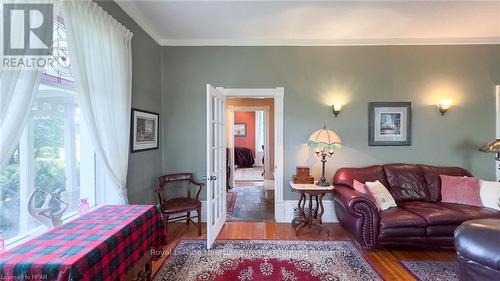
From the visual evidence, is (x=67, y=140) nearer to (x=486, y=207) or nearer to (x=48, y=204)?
(x=48, y=204)

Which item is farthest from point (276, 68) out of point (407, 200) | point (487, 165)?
point (487, 165)

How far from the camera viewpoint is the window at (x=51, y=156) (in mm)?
1646

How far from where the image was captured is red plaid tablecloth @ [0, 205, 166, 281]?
1218 millimetres

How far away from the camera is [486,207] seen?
301cm

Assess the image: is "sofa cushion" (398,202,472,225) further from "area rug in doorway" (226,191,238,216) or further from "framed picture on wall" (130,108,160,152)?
"framed picture on wall" (130,108,160,152)

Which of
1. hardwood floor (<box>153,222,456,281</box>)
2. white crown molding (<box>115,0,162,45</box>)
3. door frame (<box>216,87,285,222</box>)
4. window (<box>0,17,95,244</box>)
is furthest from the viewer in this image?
door frame (<box>216,87,285,222</box>)

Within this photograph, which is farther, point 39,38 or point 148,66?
point 148,66

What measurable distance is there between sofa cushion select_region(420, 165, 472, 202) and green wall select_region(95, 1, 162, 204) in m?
3.97

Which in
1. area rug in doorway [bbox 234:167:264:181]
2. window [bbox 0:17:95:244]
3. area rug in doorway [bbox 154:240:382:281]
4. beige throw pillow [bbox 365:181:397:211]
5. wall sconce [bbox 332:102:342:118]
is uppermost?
wall sconce [bbox 332:102:342:118]

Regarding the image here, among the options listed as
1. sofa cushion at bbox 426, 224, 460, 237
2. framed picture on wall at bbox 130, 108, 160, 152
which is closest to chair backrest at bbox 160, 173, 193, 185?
framed picture on wall at bbox 130, 108, 160, 152

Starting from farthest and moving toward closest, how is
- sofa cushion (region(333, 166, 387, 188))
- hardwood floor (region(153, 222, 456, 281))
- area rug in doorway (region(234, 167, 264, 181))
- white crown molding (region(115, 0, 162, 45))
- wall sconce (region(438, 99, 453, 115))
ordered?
area rug in doorway (region(234, 167, 264, 181)) < wall sconce (region(438, 99, 453, 115)) < sofa cushion (region(333, 166, 387, 188)) < white crown molding (region(115, 0, 162, 45)) < hardwood floor (region(153, 222, 456, 281))

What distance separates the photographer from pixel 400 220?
2.82 metres

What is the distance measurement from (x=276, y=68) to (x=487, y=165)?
12.0 feet

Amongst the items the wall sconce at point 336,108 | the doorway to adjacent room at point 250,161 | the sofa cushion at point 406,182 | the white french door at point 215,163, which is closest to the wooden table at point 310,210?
the doorway to adjacent room at point 250,161
